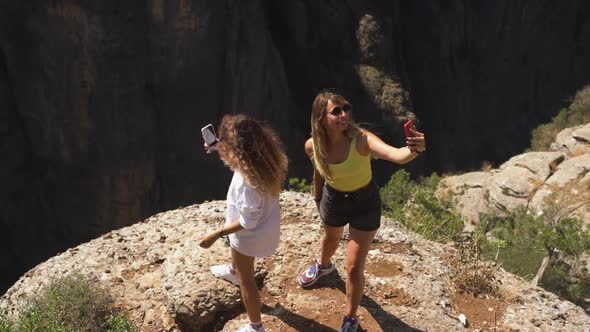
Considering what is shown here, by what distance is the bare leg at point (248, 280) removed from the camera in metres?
3.99

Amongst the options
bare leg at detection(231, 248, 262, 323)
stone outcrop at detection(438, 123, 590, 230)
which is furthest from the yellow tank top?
stone outcrop at detection(438, 123, 590, 230)

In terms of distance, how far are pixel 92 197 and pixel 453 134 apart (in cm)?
1675

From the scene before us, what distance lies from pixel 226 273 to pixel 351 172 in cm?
158

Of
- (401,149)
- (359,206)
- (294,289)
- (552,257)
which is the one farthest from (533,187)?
(401,149)

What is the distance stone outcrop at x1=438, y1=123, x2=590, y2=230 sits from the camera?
14984mm

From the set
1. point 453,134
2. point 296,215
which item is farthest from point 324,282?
point 453,134

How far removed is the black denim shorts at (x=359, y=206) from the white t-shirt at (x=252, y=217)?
51 cm

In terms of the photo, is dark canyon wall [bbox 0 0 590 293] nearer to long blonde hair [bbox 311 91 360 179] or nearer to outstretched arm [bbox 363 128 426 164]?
long blonde hair [bbox 311 91 360 179]

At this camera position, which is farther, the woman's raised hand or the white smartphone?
the white smartphone

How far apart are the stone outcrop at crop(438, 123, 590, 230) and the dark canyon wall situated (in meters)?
5.81

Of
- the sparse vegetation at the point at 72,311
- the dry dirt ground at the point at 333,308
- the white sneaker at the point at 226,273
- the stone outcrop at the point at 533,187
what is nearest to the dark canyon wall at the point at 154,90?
the stone outcrop at the point at 533,187

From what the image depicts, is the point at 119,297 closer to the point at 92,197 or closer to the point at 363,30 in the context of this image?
the point at 92,197

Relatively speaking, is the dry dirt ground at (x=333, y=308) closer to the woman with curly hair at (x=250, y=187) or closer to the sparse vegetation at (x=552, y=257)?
the woman with curly hair at (x=250, y=187)

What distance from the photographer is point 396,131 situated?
2275 centimetres
